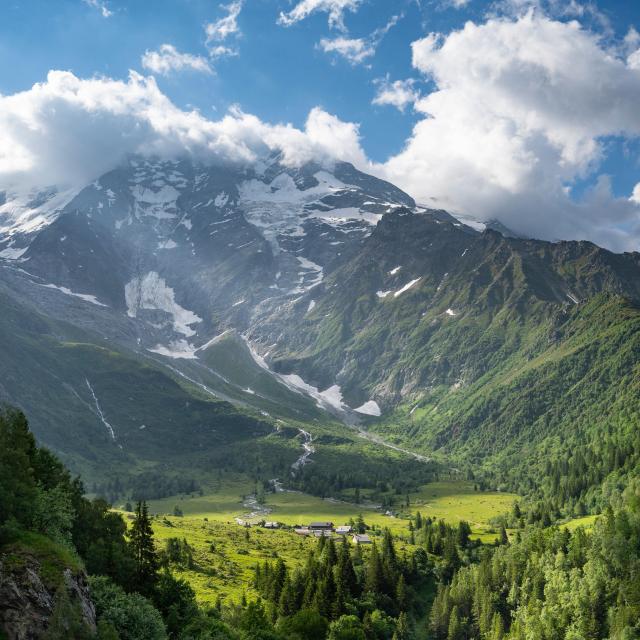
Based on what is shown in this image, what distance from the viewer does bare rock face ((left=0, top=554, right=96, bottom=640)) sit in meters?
46.4

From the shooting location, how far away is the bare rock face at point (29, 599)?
4635 cm

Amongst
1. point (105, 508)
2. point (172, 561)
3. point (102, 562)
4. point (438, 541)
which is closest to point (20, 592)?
point (102, 562)

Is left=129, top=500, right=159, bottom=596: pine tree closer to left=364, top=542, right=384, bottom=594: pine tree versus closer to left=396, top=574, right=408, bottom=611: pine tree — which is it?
left=364, top=542, right=384, bottom=594: pine tree

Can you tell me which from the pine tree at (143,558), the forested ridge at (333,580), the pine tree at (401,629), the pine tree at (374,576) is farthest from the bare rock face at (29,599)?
the pine tree at (374,576)

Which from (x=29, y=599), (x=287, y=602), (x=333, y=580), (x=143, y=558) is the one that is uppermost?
(x=29, y=599)

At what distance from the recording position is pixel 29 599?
47.6 m

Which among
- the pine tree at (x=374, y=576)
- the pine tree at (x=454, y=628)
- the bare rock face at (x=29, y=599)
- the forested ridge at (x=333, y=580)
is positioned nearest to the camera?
the bare rock face at (x=29, y=599)

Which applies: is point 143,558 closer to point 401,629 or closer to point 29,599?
point 29,599

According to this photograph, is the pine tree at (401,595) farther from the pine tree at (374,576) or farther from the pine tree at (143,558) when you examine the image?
the pine tree at (143,558)

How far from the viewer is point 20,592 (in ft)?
156

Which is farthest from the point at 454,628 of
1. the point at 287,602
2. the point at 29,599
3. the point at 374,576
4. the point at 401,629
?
the point at 29,599

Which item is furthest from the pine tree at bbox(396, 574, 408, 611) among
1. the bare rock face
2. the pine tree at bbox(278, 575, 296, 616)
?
the bare rock face

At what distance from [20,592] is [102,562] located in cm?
2571

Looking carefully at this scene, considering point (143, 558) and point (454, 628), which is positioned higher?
point (143, 558)
